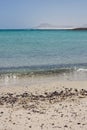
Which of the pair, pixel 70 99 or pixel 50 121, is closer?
pixel 50 121

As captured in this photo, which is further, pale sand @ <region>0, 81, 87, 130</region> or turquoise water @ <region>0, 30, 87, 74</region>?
turquoise water @ <region>0, 30, 87, 74</region>

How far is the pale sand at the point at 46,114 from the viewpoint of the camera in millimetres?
9281

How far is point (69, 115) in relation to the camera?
1022 cm

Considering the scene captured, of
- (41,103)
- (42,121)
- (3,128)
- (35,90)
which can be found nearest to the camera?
(3,128)

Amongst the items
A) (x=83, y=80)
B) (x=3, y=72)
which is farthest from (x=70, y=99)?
(x=3, y=72)

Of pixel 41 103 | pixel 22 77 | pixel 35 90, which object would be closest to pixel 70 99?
pixel 41 103

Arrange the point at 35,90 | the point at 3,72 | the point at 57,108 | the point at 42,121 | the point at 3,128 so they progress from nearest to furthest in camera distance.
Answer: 1. the point at 3,128
2. the point at 42,121
3. the point at 57,108
4. the point at 35,90
5. the point at 3,72

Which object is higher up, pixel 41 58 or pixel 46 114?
pixel 46 114

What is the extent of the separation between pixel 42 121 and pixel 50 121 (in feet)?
0.75

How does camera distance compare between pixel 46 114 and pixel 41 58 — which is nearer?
pixel 46 114

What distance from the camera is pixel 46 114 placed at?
1043cm

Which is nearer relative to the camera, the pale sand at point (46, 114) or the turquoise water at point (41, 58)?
the pale sand at point (46, 114)

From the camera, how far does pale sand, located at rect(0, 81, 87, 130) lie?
9.28 m

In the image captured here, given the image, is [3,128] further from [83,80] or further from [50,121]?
[83,80]
